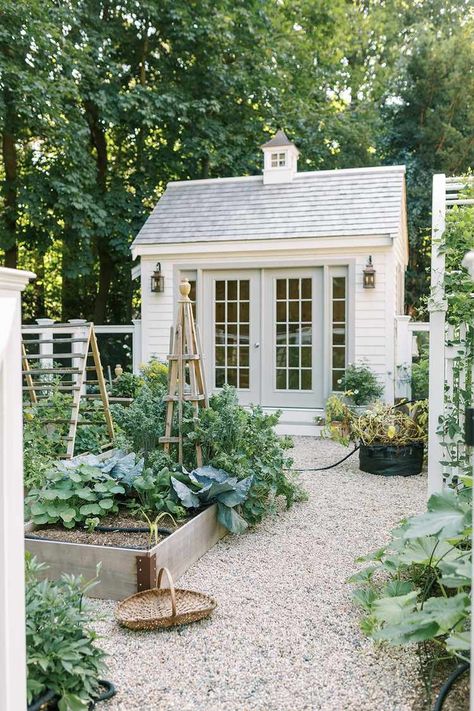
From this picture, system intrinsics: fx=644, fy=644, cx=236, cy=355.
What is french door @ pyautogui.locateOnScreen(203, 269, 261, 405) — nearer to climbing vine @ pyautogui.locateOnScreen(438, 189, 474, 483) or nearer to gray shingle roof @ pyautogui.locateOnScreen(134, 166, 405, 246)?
gray shingle roof @ pyautogui.locateOnScreen(134, 166, 405, 246)

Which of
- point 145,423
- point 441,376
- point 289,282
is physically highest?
point 289,282

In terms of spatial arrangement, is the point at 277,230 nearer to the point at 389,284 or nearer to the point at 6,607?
the point at 389,284

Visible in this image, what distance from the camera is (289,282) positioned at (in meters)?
8.80

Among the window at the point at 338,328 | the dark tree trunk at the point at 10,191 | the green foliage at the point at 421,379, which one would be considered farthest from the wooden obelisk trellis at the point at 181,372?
the dark tree trunk at the point at 10,191

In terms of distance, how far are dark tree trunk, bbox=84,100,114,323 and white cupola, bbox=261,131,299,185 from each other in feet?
16.9

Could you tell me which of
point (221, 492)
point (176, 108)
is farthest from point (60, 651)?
point (176, 108)

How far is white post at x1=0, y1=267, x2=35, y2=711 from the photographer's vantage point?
68.9 inches

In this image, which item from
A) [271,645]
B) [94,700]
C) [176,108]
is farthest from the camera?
[176,108]

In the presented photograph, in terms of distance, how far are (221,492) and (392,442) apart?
254cm

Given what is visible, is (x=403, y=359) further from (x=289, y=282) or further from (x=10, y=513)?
(x=10, y=513)

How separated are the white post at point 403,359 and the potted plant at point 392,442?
220 centimetres

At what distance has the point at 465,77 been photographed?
15023mm

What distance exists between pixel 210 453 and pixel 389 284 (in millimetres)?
4582

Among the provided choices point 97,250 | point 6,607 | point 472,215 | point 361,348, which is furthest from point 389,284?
point 97,250
